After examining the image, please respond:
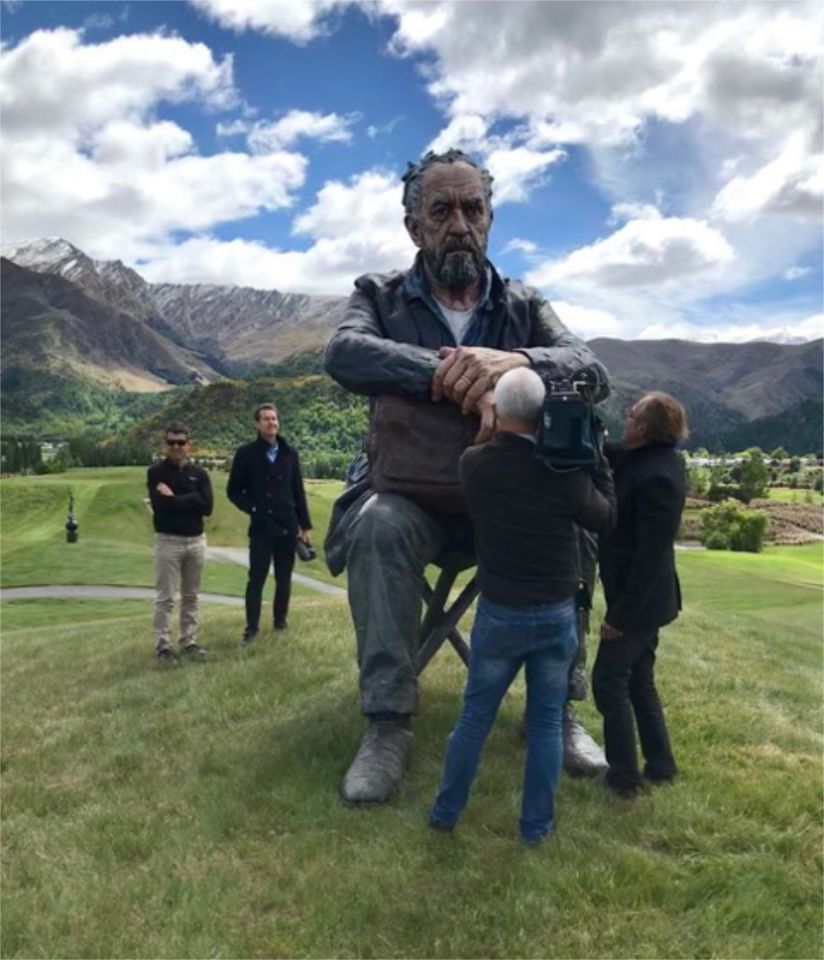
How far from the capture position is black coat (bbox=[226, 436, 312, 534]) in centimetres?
988

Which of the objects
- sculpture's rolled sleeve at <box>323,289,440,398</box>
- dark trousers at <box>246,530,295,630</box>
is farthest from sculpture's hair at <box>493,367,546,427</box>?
dark trousers at <box>246,530,295,630</box>

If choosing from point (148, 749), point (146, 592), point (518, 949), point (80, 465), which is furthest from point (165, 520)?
point (80, 465)

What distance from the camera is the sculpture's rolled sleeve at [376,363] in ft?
14.1

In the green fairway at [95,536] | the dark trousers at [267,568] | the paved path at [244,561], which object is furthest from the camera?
the paved path at [244,561]

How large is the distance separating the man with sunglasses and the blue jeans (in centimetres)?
612

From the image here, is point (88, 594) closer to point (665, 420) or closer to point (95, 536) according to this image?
point (95, 536)

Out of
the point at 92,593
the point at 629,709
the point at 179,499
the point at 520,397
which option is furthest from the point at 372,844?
the point at 92,593

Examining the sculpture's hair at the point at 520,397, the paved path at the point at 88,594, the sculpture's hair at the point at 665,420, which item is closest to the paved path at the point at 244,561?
the paved path at the point at 88,594

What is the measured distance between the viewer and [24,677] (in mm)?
9539

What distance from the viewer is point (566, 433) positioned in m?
3.47

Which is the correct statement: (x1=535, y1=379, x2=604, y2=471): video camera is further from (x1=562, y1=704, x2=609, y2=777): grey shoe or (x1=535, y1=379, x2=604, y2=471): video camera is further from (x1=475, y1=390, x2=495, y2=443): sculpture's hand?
(x1=562, y1=704, x2=609, y2=777): grey shoe

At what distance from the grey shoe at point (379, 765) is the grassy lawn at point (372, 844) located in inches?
3.1

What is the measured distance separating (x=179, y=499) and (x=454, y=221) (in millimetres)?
5739

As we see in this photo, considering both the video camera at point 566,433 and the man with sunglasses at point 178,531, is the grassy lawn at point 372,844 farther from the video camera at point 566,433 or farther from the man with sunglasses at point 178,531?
the man with sunglasses at point 178,531
